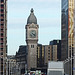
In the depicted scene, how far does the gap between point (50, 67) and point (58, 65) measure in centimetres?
196

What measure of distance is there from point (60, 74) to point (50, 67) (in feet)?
10.9

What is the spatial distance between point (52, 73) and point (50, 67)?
6.45ft

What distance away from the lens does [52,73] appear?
123 m

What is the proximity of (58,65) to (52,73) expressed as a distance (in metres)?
2.68

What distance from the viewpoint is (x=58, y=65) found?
12456 cm

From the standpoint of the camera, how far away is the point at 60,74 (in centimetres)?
12281

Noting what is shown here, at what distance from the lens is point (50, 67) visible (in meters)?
125

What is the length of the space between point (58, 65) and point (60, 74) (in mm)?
2702
